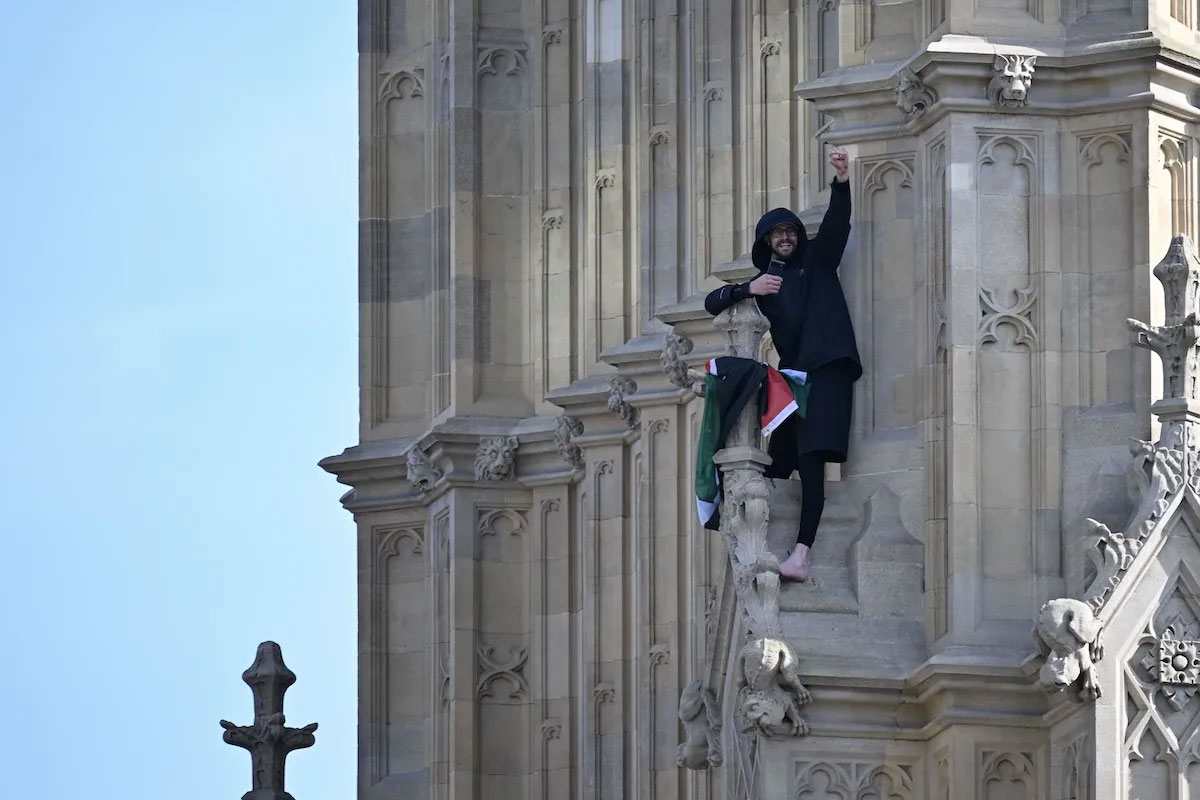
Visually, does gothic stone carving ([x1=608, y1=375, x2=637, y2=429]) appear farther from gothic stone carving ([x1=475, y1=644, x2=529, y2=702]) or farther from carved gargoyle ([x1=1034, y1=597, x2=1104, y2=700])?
carved gargoyle ([x1=1034, y1=597, x2=1104, y2=700])

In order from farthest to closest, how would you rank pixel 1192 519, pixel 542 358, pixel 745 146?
pixel 542 358
pixel 745 146
pixel 1192 519

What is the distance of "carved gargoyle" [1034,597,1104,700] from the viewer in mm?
29500

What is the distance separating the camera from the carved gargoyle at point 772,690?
99.5 feet

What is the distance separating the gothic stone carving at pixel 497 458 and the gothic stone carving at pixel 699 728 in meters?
7.14

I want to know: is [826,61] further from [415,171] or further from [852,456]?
[415,171]

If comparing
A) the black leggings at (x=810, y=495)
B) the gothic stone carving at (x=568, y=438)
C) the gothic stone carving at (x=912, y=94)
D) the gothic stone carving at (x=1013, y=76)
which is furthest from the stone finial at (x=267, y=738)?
the gothic stone carving at (x=1013, y=76)

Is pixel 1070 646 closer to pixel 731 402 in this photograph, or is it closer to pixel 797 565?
pixel 797 565

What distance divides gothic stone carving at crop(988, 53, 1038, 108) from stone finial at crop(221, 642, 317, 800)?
996 centimetres

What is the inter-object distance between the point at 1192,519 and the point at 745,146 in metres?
7.56

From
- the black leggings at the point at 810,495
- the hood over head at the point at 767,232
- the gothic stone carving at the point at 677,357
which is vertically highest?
the hood over head at the point at 767,232

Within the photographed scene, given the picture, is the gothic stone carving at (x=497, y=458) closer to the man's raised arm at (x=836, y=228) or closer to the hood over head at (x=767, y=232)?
the hood over head at (x=767, y=232)

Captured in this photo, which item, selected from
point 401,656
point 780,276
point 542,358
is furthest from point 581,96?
point 780,276

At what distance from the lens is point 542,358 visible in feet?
132

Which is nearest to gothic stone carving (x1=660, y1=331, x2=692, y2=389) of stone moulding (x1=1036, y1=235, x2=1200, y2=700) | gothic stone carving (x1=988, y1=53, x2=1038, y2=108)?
gothic stone carving (x1=988, y1=53, x2=1038, y2=108)
